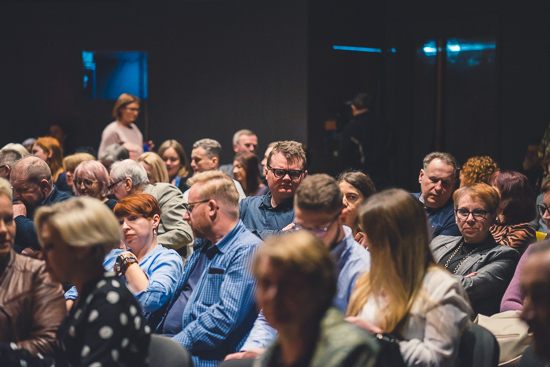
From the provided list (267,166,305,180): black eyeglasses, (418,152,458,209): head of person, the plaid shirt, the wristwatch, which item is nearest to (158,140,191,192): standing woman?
(267,166,305,180): black eyeglasses

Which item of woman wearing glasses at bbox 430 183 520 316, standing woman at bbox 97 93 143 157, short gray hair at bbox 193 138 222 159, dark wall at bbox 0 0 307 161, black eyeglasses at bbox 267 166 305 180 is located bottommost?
woman wearing glasses at bbox 430 183 520 316

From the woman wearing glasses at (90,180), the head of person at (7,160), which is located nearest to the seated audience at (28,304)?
the woman wearing glasses at (90,180)

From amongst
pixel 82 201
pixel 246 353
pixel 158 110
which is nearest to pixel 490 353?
pixel 246 353


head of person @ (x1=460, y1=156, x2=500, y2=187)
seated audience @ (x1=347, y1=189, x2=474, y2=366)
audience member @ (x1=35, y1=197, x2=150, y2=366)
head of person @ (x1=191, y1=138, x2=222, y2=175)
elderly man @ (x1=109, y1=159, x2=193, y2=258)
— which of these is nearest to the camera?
audience member @ (x1=35, y1=197, x2=150, y2=366)

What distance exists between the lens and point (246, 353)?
2.75 metres

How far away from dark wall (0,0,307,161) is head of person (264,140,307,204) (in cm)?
448

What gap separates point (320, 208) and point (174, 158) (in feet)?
15.6

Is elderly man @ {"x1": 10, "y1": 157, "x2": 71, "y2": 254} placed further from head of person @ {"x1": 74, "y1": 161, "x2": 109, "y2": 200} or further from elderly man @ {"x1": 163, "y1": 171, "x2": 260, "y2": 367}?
elderly man @ {"x1": 163, "y1": 171, "x2": 260, "y2": 367}

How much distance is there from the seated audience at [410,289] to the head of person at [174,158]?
506cm

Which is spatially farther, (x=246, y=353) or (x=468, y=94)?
(x=468, y=94)

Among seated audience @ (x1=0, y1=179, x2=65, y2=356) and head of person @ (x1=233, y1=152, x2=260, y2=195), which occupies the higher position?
head of person @ (x1=233, y1=152, x2=260, y2=195)

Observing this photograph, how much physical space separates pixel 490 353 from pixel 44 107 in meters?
9.22

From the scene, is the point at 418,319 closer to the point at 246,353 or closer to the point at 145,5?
the point at 246,353

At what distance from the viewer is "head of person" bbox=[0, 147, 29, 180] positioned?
18.1ft
